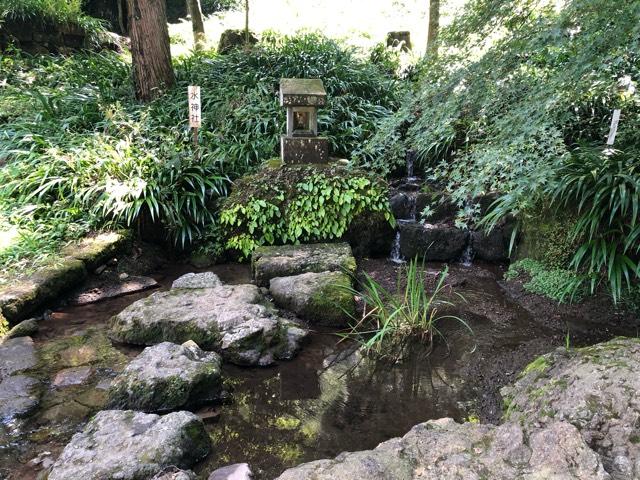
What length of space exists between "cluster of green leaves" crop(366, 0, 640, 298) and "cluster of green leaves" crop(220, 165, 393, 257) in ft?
3.61

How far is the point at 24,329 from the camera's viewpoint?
412 centimetres

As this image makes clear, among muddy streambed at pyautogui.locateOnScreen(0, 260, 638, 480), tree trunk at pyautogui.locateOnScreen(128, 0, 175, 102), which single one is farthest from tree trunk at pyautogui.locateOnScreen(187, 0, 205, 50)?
muddy streambed at pyautogui.locateOnScreen(0, 260, 638, 480)

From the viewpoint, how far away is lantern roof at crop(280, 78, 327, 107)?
5.91 metres

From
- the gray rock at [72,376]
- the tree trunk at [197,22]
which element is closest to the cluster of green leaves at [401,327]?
the gray rock at [72,376]

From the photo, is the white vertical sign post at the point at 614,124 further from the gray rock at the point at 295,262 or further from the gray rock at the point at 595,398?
the gray rock at the point at 295,262

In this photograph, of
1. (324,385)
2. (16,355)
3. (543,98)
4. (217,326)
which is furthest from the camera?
(217,326)

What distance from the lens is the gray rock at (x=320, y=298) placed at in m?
4.41

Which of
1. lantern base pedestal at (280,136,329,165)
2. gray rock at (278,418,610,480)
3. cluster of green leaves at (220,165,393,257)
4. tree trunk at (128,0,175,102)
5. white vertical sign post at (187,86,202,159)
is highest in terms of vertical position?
tree trunk at (128,0,175,102)

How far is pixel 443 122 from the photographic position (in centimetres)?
358

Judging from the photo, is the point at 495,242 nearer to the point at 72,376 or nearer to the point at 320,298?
the point at 320,298

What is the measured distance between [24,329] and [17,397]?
3.44ft

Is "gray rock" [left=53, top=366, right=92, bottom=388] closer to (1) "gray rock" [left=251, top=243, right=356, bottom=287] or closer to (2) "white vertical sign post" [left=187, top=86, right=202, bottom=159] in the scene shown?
(1) "gray rock" [left=251, top=243, right=356, bottom=287]

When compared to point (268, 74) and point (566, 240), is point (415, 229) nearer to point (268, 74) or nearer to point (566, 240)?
point (566, 240)

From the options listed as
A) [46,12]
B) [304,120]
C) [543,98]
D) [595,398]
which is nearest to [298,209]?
[304,120]
